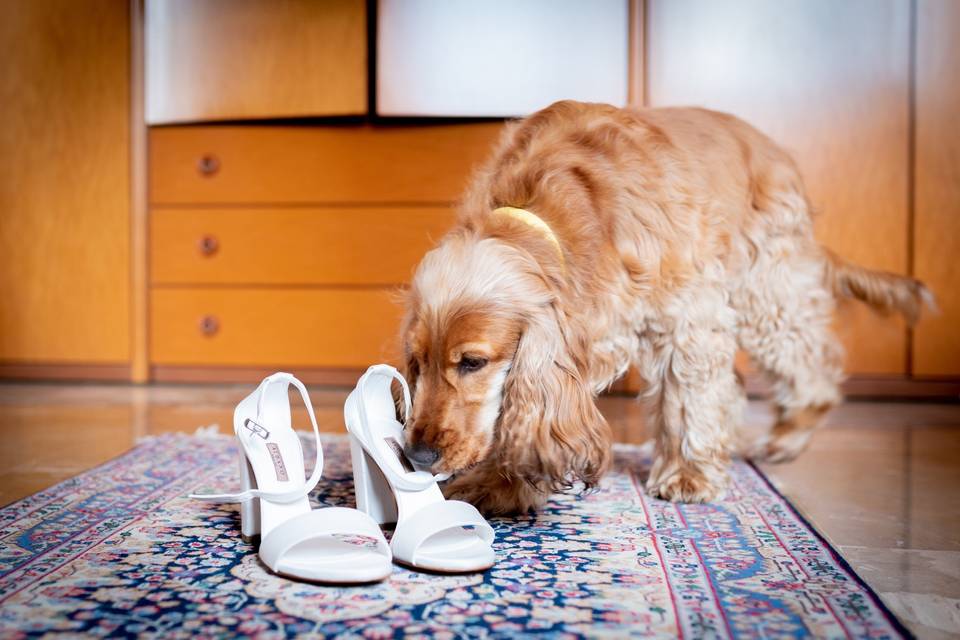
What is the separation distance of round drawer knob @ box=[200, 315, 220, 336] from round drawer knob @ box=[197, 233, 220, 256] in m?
0.26

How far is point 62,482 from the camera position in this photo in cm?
189

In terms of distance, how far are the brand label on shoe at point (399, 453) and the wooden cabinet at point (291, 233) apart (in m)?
1.87

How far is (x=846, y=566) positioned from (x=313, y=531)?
0.82 metres

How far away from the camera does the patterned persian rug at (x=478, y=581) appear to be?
1120 mm

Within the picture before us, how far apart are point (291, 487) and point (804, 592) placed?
815mm

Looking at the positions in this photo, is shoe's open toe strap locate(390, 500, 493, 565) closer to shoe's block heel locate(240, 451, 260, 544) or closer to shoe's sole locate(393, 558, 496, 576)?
shoe's sole locate(393, 558, 496, 576)

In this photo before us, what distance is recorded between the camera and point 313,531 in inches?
50.9

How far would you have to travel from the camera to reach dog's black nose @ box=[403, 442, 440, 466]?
1430 mm

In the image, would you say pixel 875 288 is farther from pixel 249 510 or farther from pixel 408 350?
pixel 249 510

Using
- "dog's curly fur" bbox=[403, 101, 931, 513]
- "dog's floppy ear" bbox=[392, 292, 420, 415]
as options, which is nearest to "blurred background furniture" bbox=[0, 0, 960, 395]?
"dog's curly fur" bbox=[403, 101, 931, 513]

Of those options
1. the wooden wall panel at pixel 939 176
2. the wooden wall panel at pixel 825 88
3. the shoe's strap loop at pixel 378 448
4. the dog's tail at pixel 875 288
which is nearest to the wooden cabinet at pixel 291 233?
the wooden wall panel at pixel 825 88

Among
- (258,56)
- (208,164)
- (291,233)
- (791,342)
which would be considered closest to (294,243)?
(291,233)

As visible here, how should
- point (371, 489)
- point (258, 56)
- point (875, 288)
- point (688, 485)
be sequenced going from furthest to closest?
1. point (258, 56)
2. point (875, 288)
3. point (688, 485)
4. point (371, 489)

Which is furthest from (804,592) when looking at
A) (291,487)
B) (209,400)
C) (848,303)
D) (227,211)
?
(227,211)
